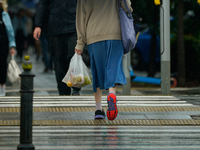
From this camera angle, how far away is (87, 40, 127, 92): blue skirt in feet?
19.7

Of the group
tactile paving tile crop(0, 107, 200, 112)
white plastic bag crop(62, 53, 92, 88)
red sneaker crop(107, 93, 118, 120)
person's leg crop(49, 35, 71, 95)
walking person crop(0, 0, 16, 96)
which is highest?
walking person crop(0, 0, 16, 96)

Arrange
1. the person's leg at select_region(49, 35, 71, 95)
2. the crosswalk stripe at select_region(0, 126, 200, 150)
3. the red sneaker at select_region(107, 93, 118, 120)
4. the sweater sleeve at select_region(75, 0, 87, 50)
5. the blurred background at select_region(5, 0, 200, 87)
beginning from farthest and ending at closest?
the blurred background at select_region(5, 0, 200, 87) < the person's leg at select_region(49, 35, 71, 95) < the sweater sleeve at select_region(75, 0, 87, 50) < the red sneaker at select_region(107, 93, 118, 120) < the crosswalk stripe at select_region(0, 126, 200, 150)

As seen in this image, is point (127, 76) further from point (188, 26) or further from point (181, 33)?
point (188, 26)

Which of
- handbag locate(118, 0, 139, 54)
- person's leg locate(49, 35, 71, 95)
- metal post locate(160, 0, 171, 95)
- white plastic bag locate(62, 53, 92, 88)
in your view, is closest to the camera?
handbag locate(118, 0, 139, 54)

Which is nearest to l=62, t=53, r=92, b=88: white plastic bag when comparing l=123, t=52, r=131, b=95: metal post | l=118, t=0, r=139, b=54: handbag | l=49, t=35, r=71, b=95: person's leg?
l=118, t=0, r=139, b=54: handbag

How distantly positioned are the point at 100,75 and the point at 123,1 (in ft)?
2.94

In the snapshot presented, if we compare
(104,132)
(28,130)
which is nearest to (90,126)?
(104,132)

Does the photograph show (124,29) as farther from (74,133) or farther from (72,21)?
(72,21)

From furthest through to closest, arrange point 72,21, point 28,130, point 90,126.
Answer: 1. point 72,21
2. point 90,126
3. point 28,130

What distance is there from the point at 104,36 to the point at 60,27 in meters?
2.13

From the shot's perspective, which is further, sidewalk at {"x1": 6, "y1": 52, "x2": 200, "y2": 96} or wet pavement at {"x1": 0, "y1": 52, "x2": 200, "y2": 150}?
sidewalk at {"x1": 6, "y1": 52, "x2": 200, "y2": 96}

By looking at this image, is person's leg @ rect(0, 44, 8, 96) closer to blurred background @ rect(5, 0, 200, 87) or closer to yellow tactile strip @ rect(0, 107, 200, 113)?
yellow tactile strip @ rect(0, 107, 200, 113)

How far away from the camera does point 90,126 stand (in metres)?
5.91

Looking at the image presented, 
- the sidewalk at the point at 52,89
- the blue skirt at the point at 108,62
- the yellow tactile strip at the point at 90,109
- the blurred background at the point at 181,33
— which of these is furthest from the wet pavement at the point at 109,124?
the blurred background at the point at 181,33
